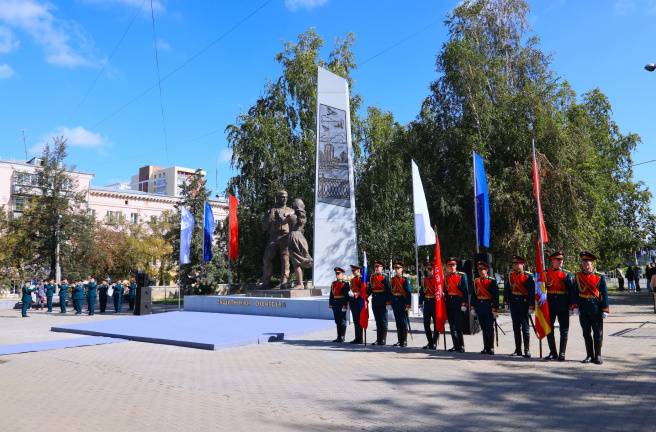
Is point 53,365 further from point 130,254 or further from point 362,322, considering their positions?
point 130,254

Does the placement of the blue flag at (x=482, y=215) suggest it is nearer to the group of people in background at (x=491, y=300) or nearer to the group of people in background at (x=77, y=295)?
the group of people in background at (x=491, y=300)

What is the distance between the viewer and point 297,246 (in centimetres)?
1970

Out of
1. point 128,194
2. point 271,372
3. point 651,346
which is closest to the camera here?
point 271,372

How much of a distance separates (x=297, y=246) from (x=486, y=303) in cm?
1091

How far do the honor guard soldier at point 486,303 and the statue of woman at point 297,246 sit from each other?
1047cm

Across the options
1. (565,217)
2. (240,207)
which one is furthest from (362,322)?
(240,207)

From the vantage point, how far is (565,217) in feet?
64.0

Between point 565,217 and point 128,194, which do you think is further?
point 128,194

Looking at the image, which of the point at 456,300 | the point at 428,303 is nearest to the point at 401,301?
the point at 428,303

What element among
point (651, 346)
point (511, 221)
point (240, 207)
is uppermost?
point (240, 207)

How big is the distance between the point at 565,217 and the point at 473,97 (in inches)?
239

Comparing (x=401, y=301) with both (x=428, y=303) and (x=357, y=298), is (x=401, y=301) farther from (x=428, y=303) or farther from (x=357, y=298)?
(x=357, y=298)

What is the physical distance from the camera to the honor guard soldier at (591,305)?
27.8 ft

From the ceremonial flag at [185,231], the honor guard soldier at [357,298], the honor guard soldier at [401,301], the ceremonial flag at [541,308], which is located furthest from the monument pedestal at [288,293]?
the ceremonial flag at [541,308]
